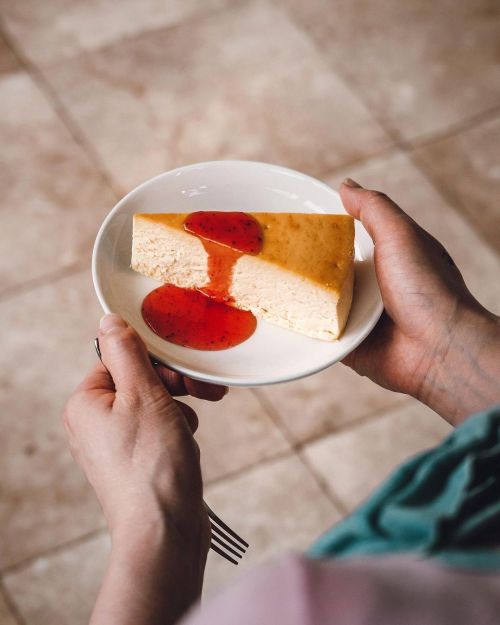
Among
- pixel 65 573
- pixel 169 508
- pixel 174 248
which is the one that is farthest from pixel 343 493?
pixel 169 508

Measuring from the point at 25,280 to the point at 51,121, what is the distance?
0.62 metres

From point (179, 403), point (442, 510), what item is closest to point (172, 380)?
point (179, 403)

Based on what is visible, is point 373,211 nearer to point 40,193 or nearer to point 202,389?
point 202,389

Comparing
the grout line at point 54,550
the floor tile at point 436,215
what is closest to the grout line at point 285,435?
the grout line at point 54,550

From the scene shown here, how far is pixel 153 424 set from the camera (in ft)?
3.56

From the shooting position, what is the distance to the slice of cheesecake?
1.30m

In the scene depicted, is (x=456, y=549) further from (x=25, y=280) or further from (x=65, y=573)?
(x=25, y=280)

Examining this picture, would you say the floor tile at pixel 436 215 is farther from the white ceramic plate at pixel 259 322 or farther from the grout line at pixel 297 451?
the white ceramic plate at pixel 259 322

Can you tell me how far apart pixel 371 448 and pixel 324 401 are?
0.55 feet

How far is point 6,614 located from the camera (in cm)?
176

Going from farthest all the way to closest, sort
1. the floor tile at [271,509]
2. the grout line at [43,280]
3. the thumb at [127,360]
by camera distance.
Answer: the grout line at [43,280] → the floor tile at [271,509] → the thumb at [127,360]

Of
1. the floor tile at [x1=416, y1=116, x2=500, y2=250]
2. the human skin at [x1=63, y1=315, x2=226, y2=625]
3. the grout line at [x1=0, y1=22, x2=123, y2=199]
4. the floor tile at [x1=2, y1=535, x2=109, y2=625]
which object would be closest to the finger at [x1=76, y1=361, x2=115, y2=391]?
the human skin at [x1=63, y1=315, x2=226, y2=625]

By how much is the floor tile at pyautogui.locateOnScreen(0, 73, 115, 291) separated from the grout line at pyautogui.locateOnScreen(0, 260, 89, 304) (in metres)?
0.01

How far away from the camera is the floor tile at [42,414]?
6.20 ft
